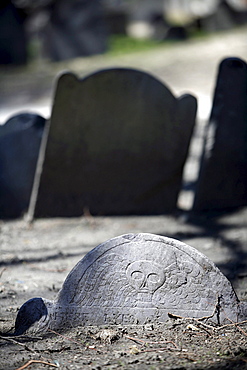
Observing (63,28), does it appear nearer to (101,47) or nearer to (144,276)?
(101,47)

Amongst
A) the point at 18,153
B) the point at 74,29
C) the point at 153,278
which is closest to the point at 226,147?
the point at 18,153

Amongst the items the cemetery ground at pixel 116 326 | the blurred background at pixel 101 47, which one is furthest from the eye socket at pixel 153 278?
the blurred background at pixel 101 47

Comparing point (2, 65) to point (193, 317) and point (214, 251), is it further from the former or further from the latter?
point (193, 317)

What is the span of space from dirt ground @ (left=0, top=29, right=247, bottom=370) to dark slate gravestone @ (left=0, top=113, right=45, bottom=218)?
0.29 m

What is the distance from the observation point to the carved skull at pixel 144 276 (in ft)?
7.27

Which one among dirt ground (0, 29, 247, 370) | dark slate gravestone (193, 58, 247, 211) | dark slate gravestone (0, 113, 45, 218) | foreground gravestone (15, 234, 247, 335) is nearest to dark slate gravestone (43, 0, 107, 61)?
dirt ground (0, 29, 247, 370)

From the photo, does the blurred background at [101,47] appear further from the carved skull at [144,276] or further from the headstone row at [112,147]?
the carved skull at [144,276]

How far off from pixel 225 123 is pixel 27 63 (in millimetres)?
9105

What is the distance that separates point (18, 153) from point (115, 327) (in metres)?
2.20

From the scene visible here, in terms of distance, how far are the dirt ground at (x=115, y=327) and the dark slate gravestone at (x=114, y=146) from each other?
0.48 ft

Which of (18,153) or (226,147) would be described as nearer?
(226,147)

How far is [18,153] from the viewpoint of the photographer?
4.04 metres

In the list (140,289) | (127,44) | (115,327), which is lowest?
(115,327)

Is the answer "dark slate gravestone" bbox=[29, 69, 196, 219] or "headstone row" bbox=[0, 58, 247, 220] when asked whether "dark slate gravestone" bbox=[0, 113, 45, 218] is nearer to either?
"headstone row" bbox=[0, 58, 247, 220]
